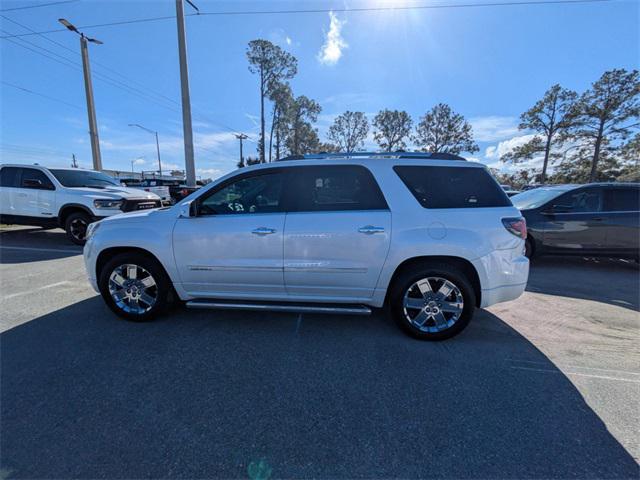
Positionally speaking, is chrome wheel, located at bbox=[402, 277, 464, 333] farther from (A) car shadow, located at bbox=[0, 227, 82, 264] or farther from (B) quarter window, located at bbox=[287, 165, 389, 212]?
(A) car shadow, located at bbox=[0, 227, 82, 264]

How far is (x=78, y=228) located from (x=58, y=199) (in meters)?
0.85

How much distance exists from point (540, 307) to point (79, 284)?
6.89 m

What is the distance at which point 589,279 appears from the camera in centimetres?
534

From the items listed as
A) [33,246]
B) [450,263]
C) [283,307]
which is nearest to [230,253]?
[283,307]

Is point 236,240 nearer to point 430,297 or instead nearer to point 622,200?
point 430,297

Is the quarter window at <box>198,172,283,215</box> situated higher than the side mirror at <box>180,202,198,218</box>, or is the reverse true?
the quarter window at <box>198,172,283,215</box>

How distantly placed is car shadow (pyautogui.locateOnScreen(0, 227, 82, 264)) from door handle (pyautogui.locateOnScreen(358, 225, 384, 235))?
22.4 ft

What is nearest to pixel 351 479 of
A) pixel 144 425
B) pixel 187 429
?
pixel 187 429

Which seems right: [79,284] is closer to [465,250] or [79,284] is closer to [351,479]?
[351,479]

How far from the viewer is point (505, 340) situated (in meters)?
3.13

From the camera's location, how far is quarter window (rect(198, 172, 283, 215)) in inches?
128

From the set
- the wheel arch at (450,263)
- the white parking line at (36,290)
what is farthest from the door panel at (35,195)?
the wheel arch at (450,263)

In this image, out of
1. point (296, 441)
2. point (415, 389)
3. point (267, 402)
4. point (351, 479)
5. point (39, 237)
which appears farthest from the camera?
point (39, 237)

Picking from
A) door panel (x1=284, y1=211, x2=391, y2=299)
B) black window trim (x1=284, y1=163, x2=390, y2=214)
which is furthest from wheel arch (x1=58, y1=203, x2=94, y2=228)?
door panel (x1=284, y1=211, x2=391, y2=299)
